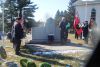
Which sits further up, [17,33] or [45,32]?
[17,33]

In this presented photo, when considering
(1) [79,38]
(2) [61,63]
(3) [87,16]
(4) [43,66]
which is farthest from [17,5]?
(4) [43,66]

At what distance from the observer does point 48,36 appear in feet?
72.8

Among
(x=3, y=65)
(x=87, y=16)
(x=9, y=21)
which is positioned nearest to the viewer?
(x=3, y=65)

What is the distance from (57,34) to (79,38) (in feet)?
14.6

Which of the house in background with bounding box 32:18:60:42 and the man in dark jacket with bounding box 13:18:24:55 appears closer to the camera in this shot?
the man in dark jacket with bounding box 13:18:24:55

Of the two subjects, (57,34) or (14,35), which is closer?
(14,35)

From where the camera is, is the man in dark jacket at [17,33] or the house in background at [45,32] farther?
the house in background at [45,32]

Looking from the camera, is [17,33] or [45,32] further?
[45,32]

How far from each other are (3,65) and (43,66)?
6.59 feet

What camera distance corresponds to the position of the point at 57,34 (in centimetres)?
2261

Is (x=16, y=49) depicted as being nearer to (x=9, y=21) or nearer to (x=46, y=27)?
(x=46, y=27)

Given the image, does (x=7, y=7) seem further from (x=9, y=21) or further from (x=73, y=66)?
(x=73, y=66)

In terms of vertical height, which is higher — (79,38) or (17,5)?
(17,5)

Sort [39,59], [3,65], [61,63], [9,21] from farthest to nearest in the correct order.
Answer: [9,21]
[39,59]
[61,63]
[3,65]
